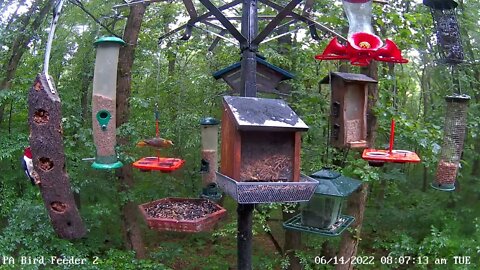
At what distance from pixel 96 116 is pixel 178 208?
96 centimetres

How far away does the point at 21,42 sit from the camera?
549 centimetres

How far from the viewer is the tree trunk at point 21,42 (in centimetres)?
Result: 543

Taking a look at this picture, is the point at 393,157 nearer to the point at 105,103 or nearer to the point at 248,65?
the point at 248,65

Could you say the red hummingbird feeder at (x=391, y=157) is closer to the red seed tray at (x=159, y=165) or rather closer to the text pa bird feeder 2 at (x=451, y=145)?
the text pa bird feeder 2 at (x=451, y=145)

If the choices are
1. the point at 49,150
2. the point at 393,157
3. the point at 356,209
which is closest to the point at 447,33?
the point at 393,157

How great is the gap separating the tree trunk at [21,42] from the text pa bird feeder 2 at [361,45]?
13.1 ft

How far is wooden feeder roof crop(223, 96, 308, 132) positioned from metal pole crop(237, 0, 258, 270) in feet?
0.58

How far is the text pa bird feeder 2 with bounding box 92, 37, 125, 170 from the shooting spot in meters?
3.02

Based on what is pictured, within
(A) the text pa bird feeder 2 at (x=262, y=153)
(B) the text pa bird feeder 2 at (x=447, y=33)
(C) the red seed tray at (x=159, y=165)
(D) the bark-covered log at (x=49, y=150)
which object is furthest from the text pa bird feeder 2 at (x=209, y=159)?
(B) the text pa bird feeder 2 at (x=447, y=33)

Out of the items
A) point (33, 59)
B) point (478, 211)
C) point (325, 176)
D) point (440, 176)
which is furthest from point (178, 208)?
point (478, 211)

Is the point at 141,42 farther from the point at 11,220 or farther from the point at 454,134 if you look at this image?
the point at 454,134

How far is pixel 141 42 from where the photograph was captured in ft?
20.7

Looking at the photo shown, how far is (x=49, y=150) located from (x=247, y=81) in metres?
1.19

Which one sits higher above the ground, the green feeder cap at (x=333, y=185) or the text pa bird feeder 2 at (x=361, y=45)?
the text pa bird feeder 2 at (x=361, y=45)
